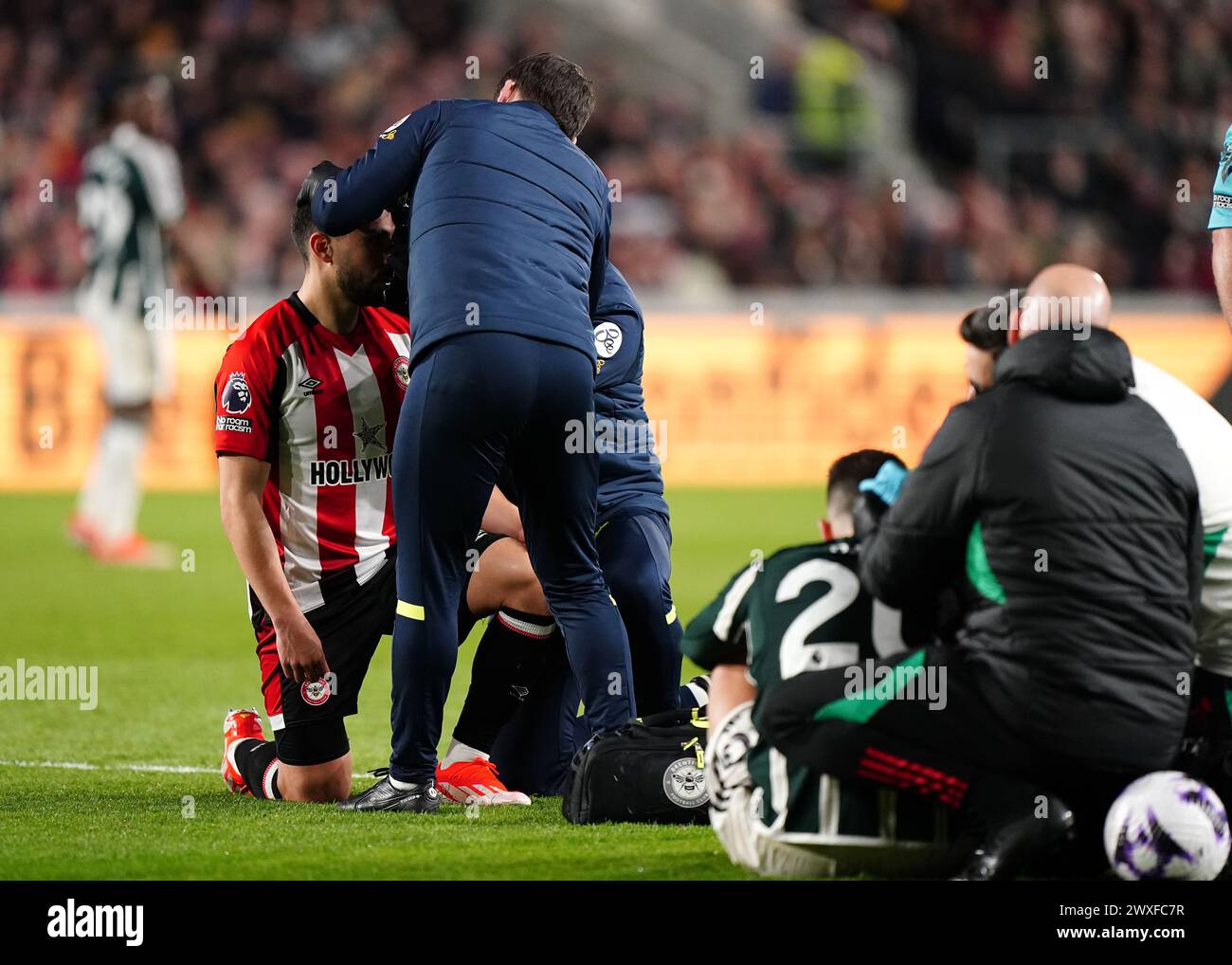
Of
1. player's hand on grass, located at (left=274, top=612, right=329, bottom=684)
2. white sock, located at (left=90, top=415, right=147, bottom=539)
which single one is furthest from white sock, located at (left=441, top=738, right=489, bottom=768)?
white sock, located at (left=90, top=415, right=147, bottom=539)

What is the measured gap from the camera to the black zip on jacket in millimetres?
3920

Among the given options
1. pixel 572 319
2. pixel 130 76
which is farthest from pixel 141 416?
pixel 572 319

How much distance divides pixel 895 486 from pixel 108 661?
5.55 metres

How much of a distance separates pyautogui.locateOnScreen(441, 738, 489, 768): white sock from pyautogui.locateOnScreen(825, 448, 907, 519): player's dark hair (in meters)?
1.63

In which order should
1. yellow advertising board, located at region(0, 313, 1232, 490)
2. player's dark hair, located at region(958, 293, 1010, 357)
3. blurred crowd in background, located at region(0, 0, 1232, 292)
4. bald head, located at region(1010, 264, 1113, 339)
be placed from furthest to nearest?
A: blurred crowd in background, located at region(0, 0, 1232, 292) → yellow advertising board, located at region(0, 313, 1232, 490) → player's dark hair, located at region(958, 293, 1010, 357) → bald head, located at region(1010, 264, 1113, 339)

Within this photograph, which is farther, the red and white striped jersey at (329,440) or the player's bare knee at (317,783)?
the red and white striped jersey at (329,440)

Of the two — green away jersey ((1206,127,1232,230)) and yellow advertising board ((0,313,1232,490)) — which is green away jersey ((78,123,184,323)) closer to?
A: yellow advertising board ((0,313,1232,490))

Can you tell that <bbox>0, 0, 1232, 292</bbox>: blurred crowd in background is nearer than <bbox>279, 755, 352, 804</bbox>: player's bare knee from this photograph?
No

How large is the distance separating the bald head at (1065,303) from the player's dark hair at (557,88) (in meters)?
1.70

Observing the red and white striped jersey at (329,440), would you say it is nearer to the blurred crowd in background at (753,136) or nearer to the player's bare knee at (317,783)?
the player's bare knee at (317,783)

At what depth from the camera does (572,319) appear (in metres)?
5.11

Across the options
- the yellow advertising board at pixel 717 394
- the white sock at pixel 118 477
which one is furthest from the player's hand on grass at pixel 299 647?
the yellow advertising board at pixel 717 394

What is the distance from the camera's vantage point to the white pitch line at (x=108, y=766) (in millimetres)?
6199
